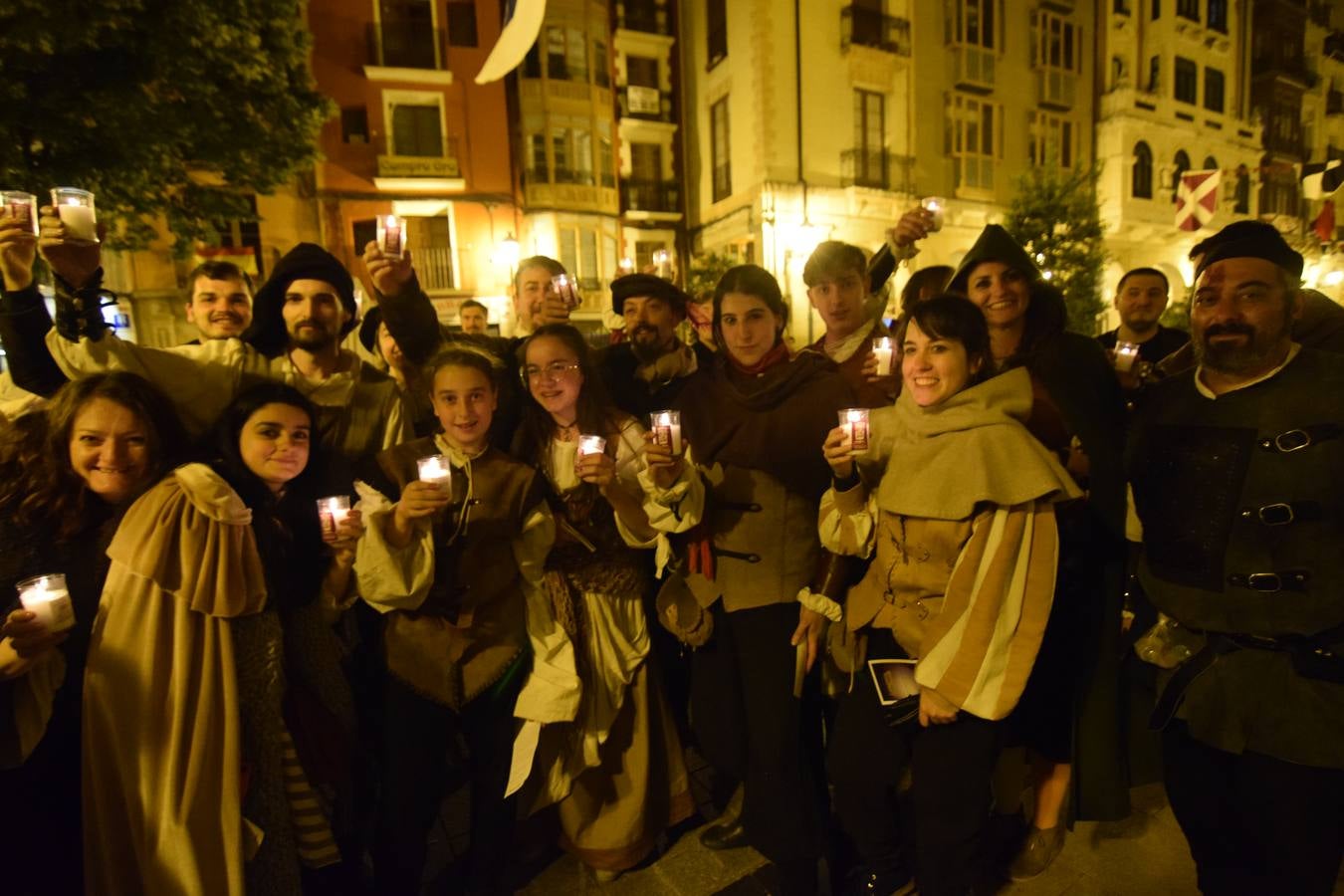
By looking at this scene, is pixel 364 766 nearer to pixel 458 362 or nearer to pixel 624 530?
pixel 624 530

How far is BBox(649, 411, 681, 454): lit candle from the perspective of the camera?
271 centimetres

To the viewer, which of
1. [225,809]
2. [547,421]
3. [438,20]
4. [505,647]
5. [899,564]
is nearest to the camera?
[225,809]

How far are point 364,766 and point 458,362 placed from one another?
1856 millimetres

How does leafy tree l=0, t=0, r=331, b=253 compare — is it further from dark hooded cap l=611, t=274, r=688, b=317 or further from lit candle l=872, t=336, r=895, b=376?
lit candle l=872, t=336, r=895, b=376

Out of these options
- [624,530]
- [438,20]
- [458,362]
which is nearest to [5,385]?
[458,362]

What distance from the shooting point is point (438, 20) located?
67.1ft

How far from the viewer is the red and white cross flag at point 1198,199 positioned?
43.1ft

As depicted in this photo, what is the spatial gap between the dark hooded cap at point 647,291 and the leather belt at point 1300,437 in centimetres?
304

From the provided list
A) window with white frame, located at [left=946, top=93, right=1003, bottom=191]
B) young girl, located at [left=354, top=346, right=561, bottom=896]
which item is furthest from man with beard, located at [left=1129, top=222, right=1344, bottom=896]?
window with white frame, located at [left=946, top=93, right=1003, bottom=191]

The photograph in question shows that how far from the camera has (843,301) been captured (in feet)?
12.9

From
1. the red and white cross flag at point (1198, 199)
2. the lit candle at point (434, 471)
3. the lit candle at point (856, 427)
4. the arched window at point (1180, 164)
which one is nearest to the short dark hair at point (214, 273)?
the lit candle at point (434, 471)

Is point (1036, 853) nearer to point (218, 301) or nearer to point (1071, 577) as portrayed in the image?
point (1071, 577)

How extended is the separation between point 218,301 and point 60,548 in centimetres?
161

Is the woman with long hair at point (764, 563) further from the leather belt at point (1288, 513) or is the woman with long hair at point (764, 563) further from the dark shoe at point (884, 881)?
the leather belt at point (1288, 513)
